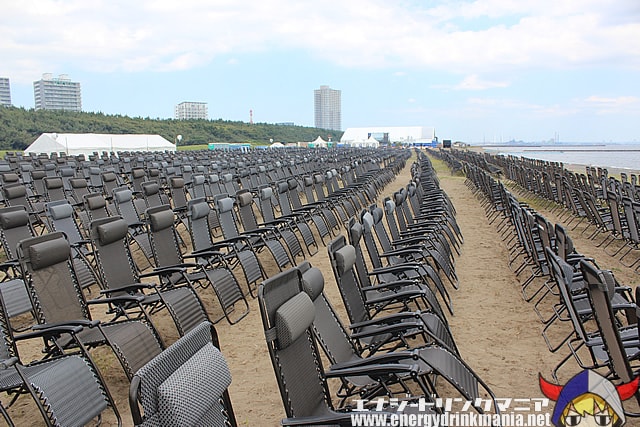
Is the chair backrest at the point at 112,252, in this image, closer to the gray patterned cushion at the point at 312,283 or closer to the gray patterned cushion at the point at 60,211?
the gray patterned cushion at the point at 60,211

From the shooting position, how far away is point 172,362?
168cm

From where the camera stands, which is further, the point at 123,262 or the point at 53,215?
the point at 53,215

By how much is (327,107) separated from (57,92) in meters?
78.9

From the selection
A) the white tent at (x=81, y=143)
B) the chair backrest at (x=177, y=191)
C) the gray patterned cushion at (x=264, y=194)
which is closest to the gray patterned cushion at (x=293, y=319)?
the gray patterned cushion at (x=264, y=194)

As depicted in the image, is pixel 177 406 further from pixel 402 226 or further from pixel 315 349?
pixel 402 226

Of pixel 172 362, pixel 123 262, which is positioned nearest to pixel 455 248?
pixel 123 262

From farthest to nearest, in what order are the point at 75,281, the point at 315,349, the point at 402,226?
1. the point at 402,226
2. the point at 75,281
3. the point at 315,349

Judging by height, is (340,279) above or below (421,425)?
above

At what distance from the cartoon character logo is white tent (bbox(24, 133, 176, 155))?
3425 cm

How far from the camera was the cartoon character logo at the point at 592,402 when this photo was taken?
2859mm

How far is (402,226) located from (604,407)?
4405 millimetres

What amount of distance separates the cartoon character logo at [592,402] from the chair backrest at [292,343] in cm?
138

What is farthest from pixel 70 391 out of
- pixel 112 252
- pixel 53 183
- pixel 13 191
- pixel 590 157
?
pixel 590 157

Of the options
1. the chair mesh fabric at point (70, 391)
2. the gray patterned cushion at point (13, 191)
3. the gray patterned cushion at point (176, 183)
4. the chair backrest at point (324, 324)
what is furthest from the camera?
the gray patterned cushion at point (176, 183)
